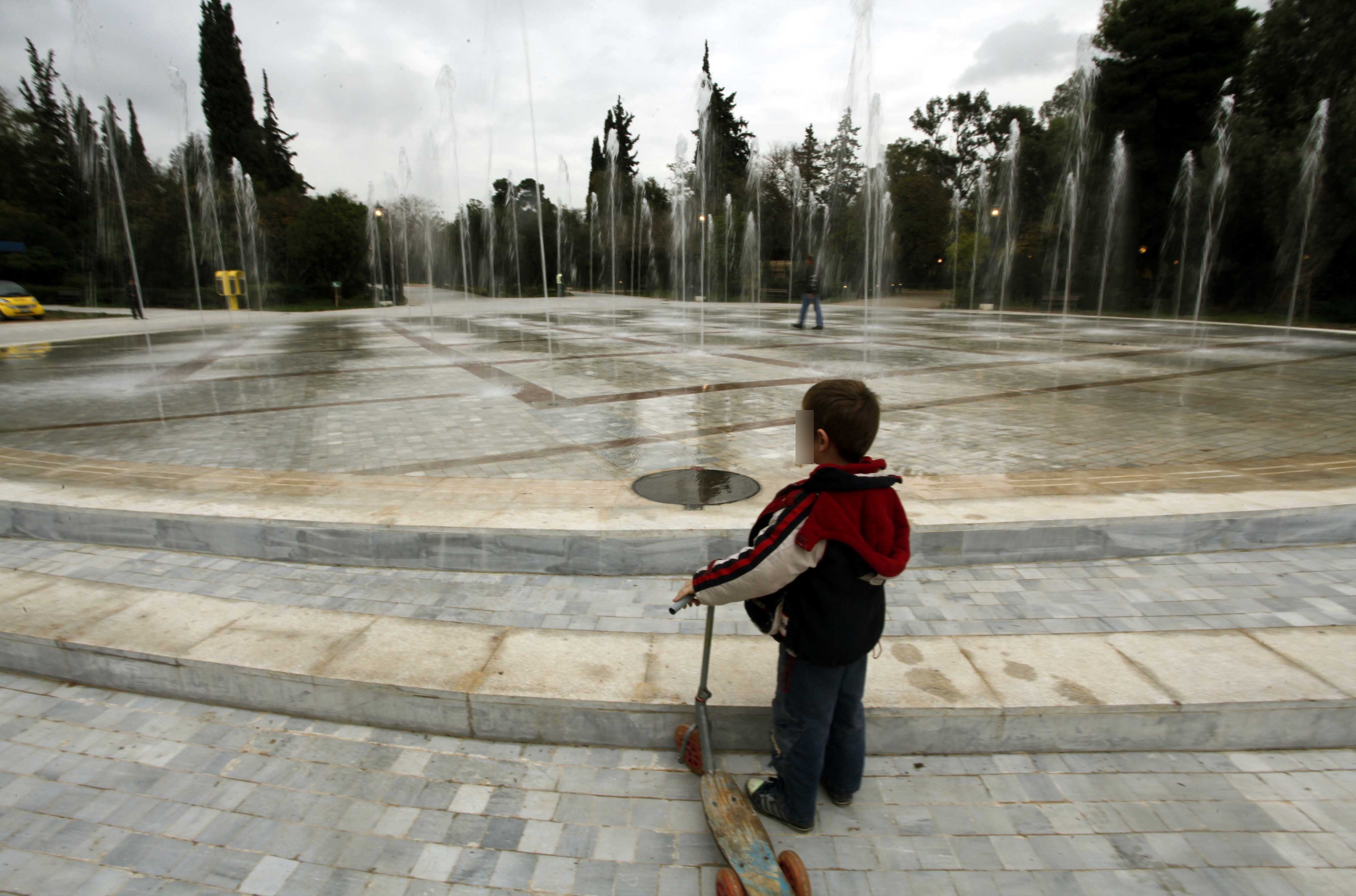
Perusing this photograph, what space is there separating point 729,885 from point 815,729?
535 mm

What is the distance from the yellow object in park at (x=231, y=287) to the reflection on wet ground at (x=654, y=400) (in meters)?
12.2

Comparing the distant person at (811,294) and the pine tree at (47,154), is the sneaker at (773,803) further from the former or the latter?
the pine tree at (47,154)

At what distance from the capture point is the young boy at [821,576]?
2.12m

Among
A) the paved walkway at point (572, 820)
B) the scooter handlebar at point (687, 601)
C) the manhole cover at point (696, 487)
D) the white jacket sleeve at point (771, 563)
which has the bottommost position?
the paved walkway at point (572, 820)

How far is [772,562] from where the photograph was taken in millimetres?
2146

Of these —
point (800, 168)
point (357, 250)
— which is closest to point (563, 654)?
point (357, 250)

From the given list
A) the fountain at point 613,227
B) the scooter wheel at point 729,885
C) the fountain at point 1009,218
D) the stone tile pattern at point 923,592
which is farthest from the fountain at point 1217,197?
the fountain at point 613,227

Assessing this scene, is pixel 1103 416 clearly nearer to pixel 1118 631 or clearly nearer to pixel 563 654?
pixel 1118 631

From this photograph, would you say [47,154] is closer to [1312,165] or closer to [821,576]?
[821,576]

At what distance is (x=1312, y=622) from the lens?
139 inches

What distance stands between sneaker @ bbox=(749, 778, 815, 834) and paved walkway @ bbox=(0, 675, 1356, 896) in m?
0.03

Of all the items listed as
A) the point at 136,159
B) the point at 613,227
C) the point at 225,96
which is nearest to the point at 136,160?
the point at 136,159

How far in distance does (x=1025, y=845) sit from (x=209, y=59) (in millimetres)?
57837

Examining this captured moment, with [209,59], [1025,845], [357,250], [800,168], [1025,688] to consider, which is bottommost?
[1025,845]
